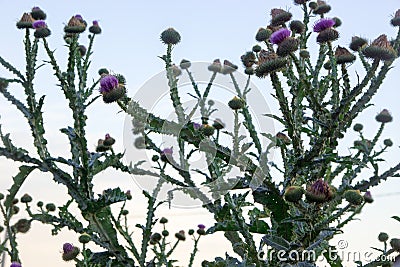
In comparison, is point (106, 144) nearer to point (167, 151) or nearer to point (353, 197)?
point (167, 151)

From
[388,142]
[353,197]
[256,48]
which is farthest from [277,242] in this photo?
[388,142]

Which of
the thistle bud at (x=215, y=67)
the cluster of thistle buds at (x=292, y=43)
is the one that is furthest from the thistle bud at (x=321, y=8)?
the thistle bud at (x=215, y=67)

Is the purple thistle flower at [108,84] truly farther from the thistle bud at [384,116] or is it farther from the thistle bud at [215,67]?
the thistle bud at [384,116]

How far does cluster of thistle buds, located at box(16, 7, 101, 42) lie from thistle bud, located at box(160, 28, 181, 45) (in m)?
0.54

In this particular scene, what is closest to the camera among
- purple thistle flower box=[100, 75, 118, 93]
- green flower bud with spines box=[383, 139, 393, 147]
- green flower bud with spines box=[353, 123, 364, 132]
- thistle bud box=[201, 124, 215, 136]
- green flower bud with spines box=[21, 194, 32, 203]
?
purple thistle flower box=[100, 75, 118, 93]

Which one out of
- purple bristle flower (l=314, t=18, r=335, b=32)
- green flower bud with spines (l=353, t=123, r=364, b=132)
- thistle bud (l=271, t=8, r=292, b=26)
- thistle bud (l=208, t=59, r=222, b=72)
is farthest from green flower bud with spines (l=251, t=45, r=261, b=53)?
green flower bud with spines (l=353, t=123, r=364, b=132)

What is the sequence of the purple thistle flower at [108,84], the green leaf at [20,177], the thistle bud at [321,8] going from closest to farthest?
the green leaf at [20,177] → the purple thistle flower at [108,84] → the thistle bud at [321,8]

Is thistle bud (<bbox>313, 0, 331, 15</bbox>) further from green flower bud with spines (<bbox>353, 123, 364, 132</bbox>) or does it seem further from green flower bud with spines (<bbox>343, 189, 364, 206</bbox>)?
green flower bud with spines (<bbox>343, 189, 364, 206</bbox>)

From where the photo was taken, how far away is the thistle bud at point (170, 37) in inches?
159

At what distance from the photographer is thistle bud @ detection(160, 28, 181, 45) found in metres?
4.05

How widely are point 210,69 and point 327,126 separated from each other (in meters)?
1.31

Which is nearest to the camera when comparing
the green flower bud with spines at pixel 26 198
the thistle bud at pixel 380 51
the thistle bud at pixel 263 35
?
the thistle bud at pixel 380 51

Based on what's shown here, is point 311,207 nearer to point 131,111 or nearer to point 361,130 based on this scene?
point 131,111

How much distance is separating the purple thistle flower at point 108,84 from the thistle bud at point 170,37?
0.73 meters
